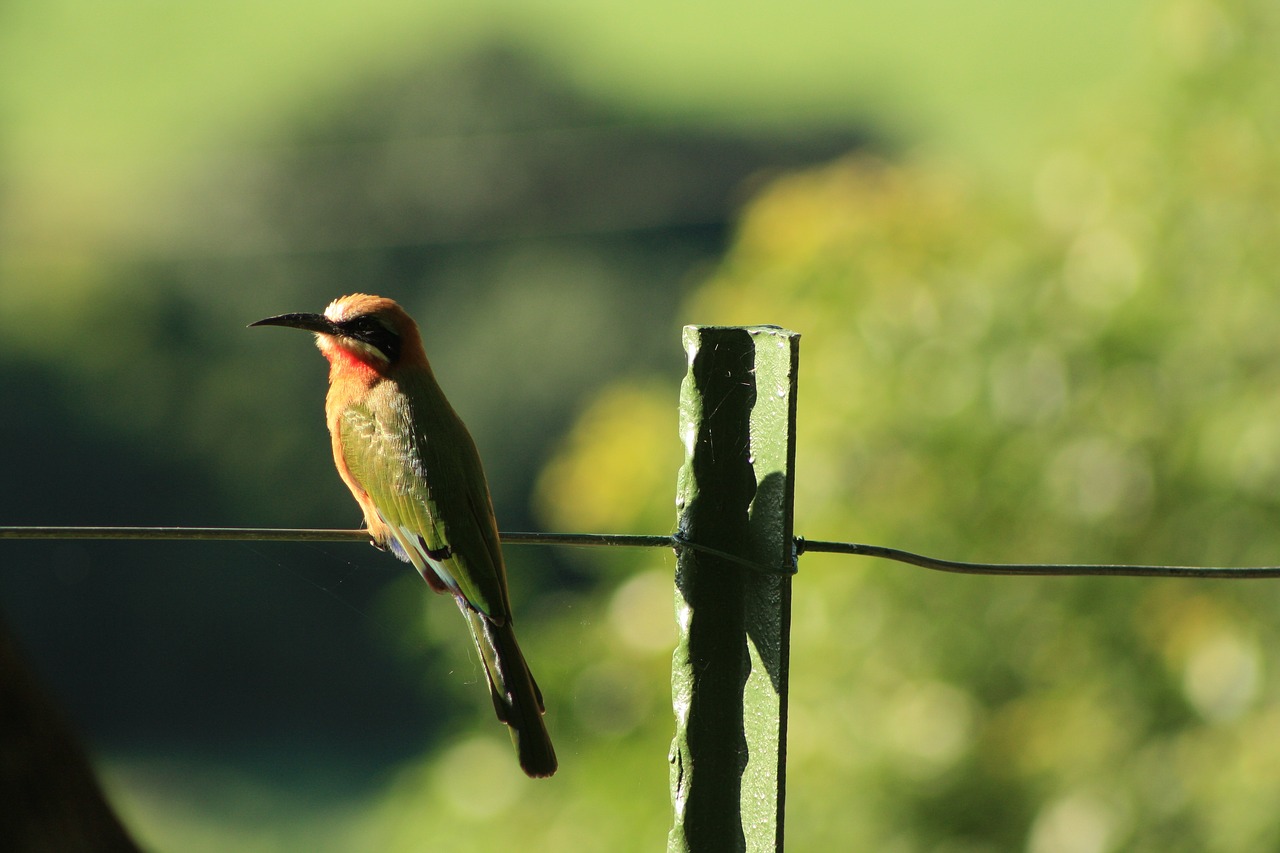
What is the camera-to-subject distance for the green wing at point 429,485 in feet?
7.52

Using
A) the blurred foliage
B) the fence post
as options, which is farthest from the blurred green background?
the fence post

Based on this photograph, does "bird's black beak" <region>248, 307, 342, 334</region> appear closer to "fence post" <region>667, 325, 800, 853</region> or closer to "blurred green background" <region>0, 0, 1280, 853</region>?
"blurred green background" <region>0, 0, 1280, 853</region>

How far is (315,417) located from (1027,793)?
15.4 feet

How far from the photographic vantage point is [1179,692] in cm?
341

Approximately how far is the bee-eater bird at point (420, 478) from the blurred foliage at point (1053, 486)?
1.22m

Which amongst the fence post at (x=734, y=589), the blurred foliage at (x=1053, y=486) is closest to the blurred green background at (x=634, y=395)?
the blurred foliage at (x=1053, y=486)

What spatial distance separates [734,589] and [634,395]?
8.24 ft

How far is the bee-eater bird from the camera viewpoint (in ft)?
6.88

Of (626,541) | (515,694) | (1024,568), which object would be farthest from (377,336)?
(1024,568)

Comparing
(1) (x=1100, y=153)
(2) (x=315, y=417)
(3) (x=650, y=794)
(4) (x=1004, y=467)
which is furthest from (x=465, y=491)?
(2) (x=315, y=417)

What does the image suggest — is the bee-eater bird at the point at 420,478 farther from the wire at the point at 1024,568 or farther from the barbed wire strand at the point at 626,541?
the wire at the point at 1024,568

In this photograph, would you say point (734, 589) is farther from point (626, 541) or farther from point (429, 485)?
point (429, 485)

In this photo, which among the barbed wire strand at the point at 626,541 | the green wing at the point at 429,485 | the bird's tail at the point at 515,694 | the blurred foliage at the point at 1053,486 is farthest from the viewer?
the blurred foliage at the point at 1053,486

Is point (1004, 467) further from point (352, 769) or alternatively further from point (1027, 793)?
point (352, 769)
